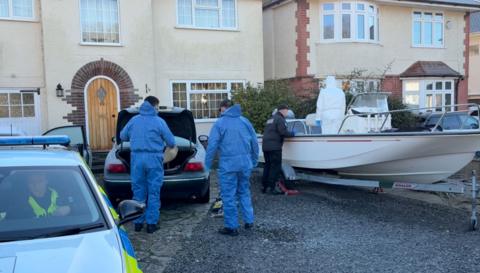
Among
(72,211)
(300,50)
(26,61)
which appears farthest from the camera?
(300,50)

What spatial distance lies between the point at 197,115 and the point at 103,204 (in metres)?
12.5

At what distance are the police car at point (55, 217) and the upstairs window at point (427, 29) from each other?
1878cm

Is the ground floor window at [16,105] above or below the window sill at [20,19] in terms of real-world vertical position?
below

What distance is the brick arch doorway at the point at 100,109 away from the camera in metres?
14.0

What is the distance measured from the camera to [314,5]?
17.6 m

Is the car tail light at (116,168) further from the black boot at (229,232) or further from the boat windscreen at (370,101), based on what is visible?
the boat windscreen at (370,101)

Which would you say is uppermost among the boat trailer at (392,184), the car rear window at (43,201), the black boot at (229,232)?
the car rear window at (43,201)

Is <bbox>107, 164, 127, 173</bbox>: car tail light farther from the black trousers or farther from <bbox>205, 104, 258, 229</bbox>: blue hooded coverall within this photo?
the black trousers

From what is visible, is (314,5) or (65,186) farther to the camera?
(314,5)

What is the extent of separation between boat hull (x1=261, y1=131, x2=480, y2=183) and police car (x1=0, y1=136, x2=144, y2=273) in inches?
178

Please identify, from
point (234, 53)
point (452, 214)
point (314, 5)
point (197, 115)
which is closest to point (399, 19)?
point (314, 5)

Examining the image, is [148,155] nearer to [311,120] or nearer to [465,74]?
[311,120]

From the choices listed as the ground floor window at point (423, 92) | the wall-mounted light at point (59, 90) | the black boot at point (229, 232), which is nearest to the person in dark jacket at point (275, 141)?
the black boot at point (229, 232)

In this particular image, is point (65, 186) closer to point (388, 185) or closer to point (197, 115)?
point (388, 185)
